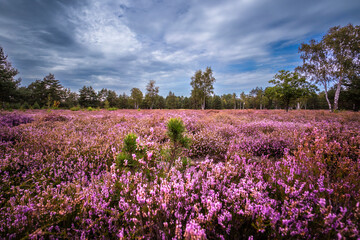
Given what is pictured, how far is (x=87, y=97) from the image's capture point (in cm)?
6731

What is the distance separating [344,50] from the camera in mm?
19078

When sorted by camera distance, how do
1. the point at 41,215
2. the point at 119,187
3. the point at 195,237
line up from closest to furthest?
the point at 195,237 → the point at 41,215 → the point at 119,187

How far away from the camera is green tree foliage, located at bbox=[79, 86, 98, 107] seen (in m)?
66.0

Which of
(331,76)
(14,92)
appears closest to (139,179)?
(331,76)

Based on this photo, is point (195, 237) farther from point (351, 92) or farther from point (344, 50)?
point (351, 92)

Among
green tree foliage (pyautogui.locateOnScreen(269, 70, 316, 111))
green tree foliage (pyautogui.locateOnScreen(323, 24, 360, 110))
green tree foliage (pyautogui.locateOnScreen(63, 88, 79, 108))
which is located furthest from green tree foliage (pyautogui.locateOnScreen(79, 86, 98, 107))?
green tree foliage (pyautogui.locateOnScreen(323, 24, 360, 110))

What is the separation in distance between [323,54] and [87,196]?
96.1ft

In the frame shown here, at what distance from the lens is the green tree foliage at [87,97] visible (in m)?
66.0

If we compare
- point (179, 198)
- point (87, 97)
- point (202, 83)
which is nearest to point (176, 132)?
point (179, 198)

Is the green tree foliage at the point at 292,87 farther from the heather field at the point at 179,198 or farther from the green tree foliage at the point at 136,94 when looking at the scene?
the green tree foliage at the point at 136,94

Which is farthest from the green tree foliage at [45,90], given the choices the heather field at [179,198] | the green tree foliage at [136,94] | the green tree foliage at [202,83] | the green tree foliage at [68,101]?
the heather field at [179,198]

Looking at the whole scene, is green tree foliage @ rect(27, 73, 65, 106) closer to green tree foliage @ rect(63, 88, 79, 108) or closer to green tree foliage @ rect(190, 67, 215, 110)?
green tree foliage @ rect(63, 88, 79, 108)

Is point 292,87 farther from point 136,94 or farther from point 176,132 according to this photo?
point 136,94

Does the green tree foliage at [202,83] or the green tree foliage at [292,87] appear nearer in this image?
the green tree foliage at [292,87]
